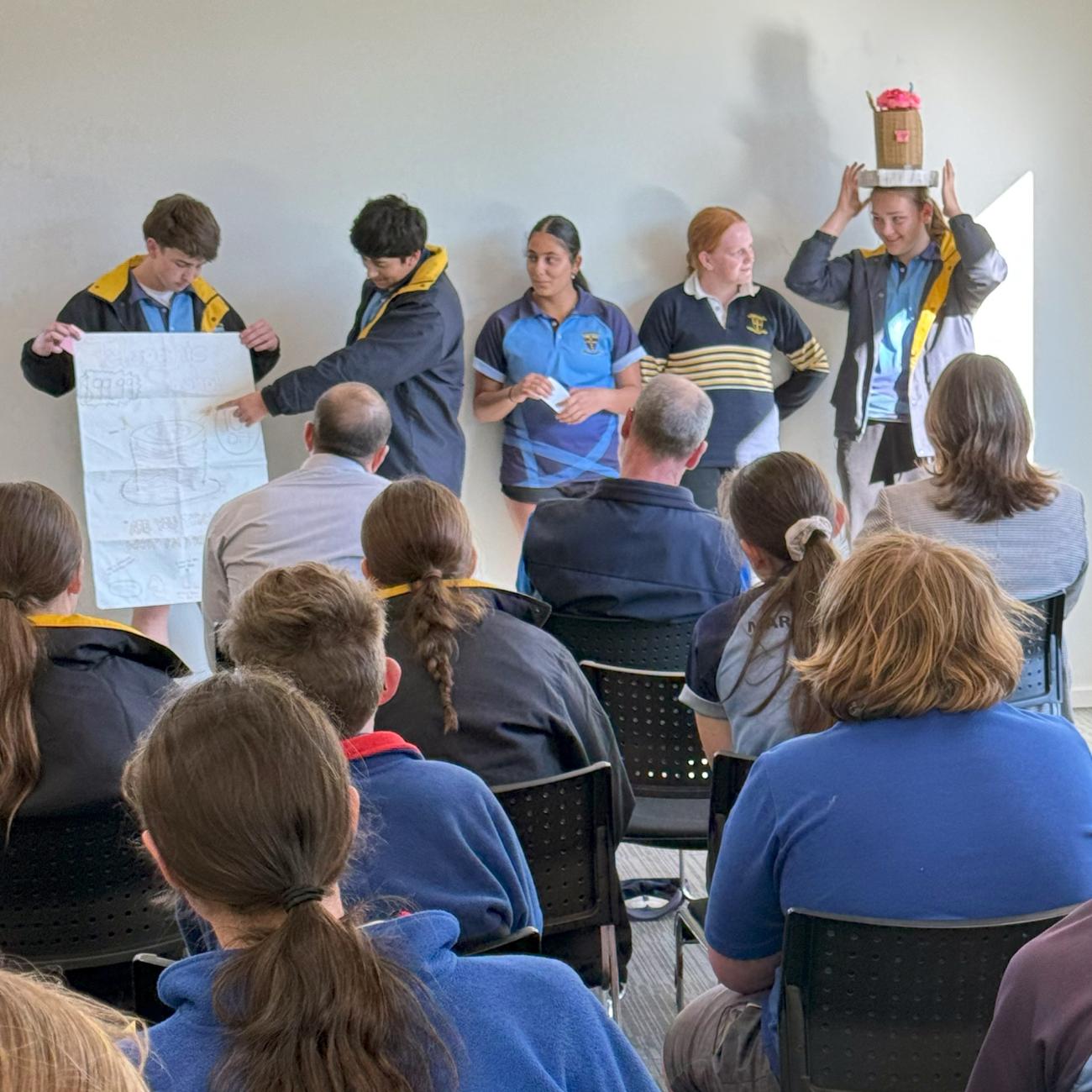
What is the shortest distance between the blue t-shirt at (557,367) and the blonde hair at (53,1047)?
169 inches

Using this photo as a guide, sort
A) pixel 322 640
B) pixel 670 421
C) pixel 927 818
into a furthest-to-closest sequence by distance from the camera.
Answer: pixel 670 421 → pixel 322 640 → pixel 927 818

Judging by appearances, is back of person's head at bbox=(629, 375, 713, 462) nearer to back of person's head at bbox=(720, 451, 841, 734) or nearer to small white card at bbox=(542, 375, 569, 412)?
back of person's head at bbox=(720, 451, 841, 734)

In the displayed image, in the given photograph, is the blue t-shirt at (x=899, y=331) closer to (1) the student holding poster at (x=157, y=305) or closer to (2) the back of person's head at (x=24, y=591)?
(1) the student holding poster at (x=157, y=305)

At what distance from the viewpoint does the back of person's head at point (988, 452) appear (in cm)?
281

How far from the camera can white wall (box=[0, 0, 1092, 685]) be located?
4645 mm

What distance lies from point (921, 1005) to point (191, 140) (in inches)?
162

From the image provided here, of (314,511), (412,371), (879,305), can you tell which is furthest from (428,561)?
(879,305)

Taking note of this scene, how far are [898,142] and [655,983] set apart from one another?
332 cm

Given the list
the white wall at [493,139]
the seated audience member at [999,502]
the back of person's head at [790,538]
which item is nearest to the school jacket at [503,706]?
the back of person's head at [790,538]

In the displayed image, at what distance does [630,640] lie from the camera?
2.94 metres

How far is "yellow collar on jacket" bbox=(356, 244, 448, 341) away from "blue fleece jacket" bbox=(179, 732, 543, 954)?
10.0 feet

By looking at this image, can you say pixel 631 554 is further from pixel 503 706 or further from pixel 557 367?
pixel 557 367

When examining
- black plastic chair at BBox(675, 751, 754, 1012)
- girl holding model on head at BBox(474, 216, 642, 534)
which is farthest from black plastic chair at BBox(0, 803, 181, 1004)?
girl holding model on head at BBox(474, 216, 642, 534)

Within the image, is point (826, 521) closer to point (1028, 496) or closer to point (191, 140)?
point (1028, 496)
